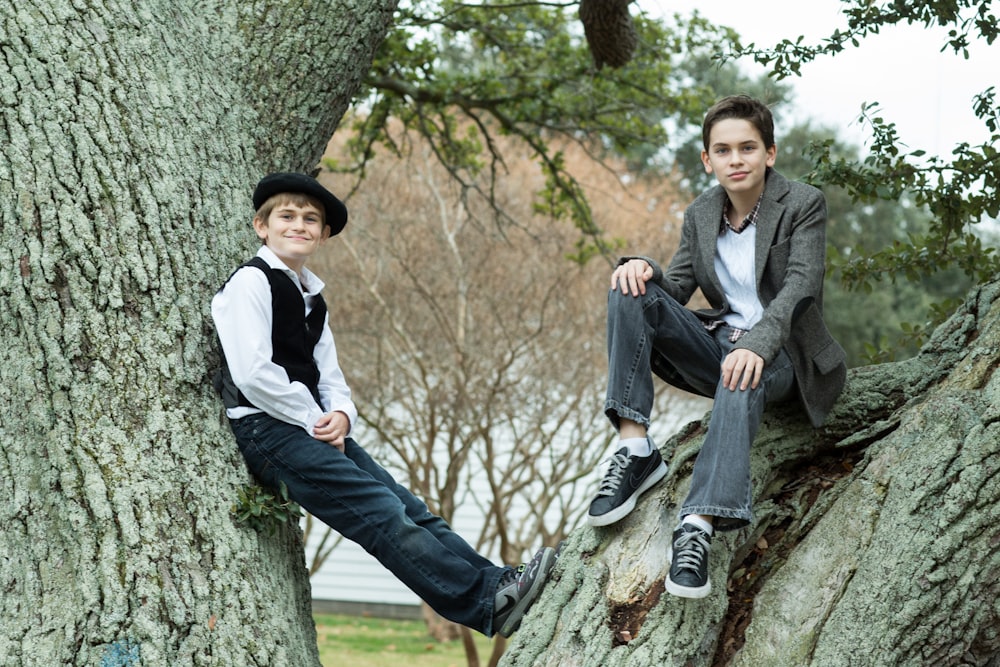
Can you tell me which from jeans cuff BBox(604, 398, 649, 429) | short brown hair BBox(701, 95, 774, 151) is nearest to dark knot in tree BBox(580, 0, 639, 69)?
short brown hair BBox(701, 95, 774, 151)

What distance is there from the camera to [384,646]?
10820mm

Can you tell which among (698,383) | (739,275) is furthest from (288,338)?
(739,275)

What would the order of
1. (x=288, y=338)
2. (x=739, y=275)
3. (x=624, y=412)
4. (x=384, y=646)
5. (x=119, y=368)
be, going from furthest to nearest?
(x=384, y=646) → (x=739, y=275) → (x=288, y=338) → (x=624, y=412) → (x=119, y=368)

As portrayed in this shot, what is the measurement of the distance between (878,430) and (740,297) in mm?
548

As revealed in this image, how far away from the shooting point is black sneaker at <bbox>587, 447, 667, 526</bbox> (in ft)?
8.68

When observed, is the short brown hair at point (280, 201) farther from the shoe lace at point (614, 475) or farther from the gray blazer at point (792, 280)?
the shoe lace at point (614, 475)

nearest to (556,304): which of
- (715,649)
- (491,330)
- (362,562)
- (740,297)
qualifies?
(491,330)

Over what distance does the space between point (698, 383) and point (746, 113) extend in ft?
2.66

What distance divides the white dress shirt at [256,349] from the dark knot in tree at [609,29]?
316 cm

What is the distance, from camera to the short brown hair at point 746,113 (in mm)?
2947

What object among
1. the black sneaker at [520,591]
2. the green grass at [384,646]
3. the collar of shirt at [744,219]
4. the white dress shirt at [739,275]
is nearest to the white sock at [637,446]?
the black sneaker at [520,591]

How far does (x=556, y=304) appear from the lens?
9.60 metres

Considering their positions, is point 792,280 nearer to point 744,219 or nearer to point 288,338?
point 744,219

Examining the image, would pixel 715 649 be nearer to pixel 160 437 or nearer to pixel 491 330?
pixel 160 437
